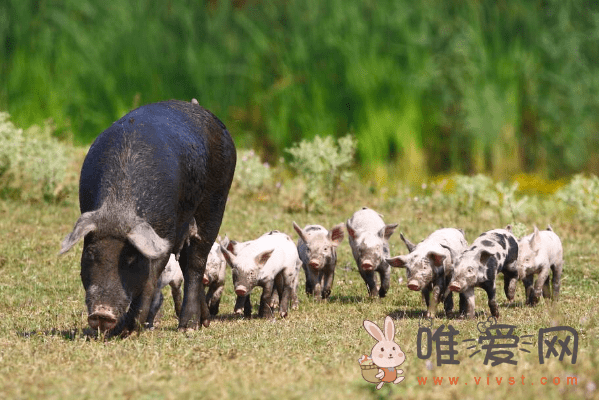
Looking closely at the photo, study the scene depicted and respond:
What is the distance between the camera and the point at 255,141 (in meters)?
17.6

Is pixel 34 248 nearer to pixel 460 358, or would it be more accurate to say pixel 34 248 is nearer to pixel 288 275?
pixel 288 275

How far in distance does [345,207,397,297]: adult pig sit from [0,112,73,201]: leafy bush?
5556 mm

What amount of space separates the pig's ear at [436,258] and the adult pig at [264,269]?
148 cm

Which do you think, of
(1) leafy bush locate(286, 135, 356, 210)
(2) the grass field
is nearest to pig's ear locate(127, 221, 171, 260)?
(2) the grass field

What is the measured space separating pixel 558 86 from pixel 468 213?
4.39m

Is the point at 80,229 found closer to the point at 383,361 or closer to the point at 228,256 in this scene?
the point at 383,361

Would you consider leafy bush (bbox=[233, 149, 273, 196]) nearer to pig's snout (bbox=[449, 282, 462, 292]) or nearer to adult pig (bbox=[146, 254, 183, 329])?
adult pig (bbox=[146, 254, 183, 329])

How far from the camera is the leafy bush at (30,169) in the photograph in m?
13.7

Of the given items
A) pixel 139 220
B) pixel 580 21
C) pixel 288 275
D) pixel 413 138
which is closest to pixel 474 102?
pixel 413 138

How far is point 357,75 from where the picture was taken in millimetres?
17125

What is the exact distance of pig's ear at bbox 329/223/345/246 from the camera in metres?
10.0

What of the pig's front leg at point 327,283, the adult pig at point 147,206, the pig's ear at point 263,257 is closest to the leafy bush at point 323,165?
the pig's front leg at point 327,283

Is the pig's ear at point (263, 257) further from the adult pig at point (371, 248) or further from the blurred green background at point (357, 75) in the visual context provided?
the blurred green background at point (357, 75)

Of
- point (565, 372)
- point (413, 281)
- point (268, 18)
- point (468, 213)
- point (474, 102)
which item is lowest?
point (565, 372)
